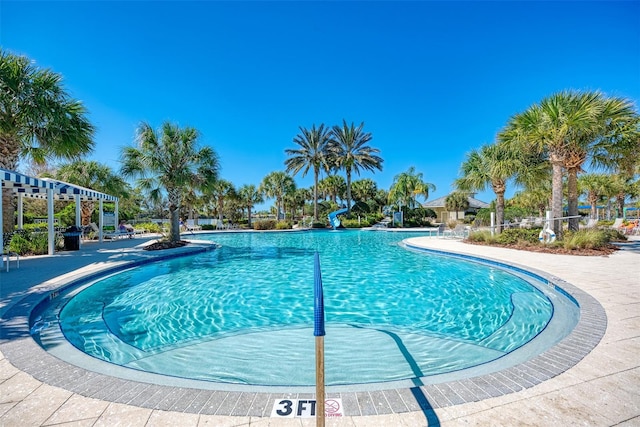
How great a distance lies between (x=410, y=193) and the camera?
3306cm

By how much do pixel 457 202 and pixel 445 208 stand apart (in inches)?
76.2

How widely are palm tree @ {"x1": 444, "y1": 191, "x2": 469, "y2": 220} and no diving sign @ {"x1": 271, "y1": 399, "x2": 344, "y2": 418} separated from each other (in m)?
39.5

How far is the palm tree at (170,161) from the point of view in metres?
12.8

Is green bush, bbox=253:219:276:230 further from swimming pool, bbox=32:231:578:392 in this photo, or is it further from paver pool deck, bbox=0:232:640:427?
paver pool deck, bbox=0:232:640:427

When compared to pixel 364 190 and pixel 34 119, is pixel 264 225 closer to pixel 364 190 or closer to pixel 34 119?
pixel 34 119

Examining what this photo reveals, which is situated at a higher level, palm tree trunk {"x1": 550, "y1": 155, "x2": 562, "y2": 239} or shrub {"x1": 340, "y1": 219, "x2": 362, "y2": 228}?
palm tree trunk {"x1": 550, "y1": 155, "x2": 562, "y2": 239}

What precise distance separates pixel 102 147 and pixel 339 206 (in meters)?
31.0

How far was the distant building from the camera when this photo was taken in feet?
124

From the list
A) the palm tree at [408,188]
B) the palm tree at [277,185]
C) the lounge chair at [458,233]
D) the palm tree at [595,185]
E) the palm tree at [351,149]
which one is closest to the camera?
the lounge chair at [458,233]

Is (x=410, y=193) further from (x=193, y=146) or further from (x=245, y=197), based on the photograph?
(x=193, y=146)

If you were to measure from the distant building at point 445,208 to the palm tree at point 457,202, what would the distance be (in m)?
0.55

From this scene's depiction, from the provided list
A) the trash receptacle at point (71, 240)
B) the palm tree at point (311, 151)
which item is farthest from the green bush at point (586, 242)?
the palm tree at point (311, 151)

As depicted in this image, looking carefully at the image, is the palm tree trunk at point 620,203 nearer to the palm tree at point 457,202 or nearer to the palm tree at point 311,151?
the palm tree at point 457,202

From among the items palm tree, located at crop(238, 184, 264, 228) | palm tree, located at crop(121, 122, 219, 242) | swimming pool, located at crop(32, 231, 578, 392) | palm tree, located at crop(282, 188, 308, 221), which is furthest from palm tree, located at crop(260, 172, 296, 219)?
swimming pool, located at crop(32, 231, 578, 392)
